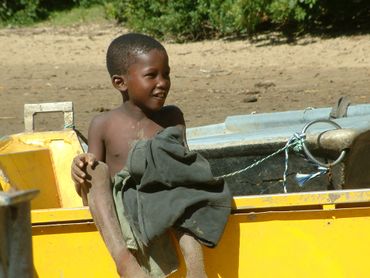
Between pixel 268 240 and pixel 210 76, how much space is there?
8.38m

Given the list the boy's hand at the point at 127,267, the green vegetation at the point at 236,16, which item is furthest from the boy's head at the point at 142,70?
the green vegetation at the point at 236,16

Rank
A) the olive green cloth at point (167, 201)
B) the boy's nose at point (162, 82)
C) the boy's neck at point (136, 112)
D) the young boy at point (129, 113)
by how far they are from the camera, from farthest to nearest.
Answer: the boy's neck at point (136, 112) < the boy's nose at point (162, 82) < the young boy at point (129, 113) < the olive green cloth at point (167, 201)

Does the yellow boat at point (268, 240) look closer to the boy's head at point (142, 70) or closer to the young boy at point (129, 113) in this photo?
the young boy at point (129, 113)

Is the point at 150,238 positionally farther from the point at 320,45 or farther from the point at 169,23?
the point at 169,23

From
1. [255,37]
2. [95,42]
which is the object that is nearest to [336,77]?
[255,37]

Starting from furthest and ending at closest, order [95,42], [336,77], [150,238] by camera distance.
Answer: [95,42] < [336,77] < [150,238]

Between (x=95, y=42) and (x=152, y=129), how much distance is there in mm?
11464

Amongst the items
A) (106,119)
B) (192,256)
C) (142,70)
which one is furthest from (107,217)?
(142,70)

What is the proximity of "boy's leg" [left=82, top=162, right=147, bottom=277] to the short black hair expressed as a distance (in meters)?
0.47

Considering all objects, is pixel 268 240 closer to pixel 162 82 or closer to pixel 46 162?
pixel 162 82

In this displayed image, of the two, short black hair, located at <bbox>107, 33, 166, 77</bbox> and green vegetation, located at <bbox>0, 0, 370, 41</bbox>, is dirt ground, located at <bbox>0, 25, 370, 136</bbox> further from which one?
short black hair, located at <bbox>107, 33, 166, 77</bbox>

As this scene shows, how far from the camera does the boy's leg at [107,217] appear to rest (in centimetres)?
353

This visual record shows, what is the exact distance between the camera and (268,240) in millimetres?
3570

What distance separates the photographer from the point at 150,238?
3.48 meters
